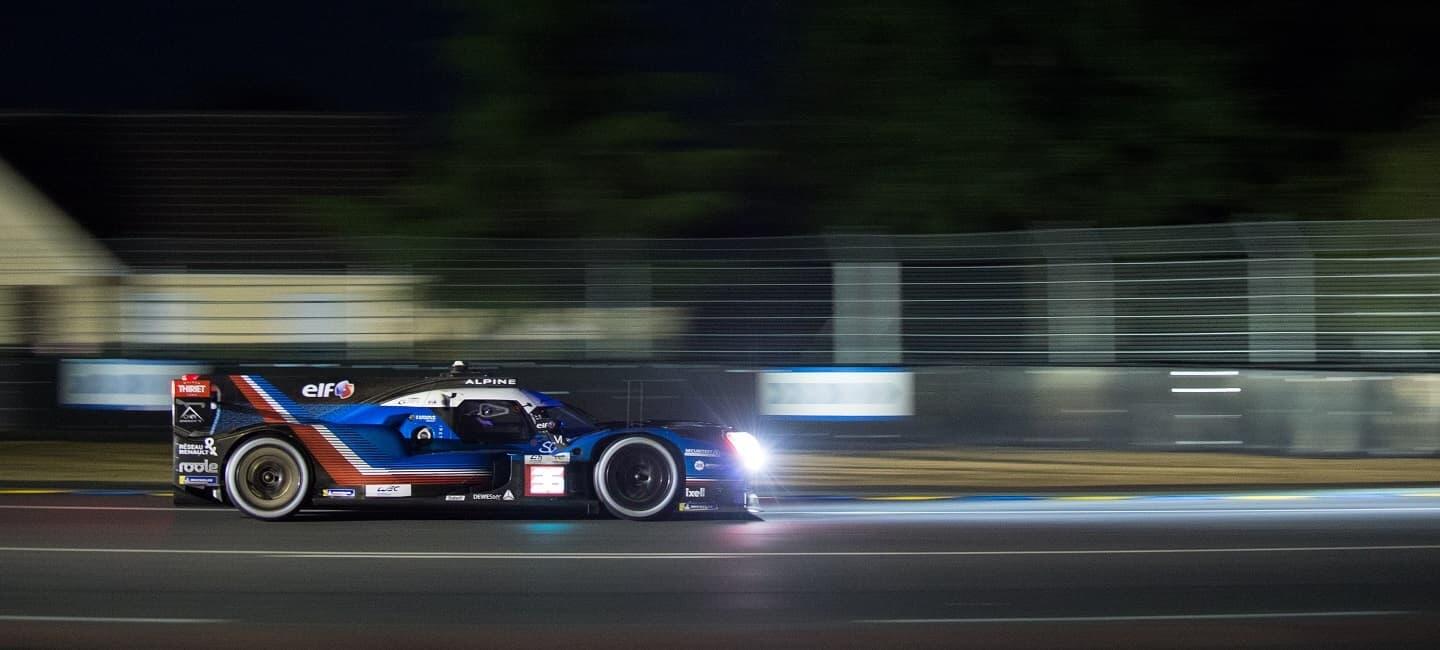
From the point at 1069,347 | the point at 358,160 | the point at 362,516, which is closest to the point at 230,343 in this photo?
the point at 362,516

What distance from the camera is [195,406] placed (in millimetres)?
10289

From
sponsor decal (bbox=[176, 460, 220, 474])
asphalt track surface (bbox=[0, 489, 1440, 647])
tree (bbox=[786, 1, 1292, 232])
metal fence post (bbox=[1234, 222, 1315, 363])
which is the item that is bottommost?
asphalt track surface (bbox=[0, 489, 1440, 647])

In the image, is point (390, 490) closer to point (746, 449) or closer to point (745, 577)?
point (746, 449)

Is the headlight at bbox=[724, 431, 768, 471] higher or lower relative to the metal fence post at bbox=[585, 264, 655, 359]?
lower

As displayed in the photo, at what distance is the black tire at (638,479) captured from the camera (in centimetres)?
1017

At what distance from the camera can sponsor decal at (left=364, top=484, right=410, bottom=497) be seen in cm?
1011

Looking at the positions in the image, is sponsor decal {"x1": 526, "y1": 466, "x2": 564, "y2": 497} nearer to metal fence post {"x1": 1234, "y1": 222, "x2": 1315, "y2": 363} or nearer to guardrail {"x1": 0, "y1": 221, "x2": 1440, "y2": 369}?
guardrail {"x1": 0, "y1": 221, "x2": 1440, "y2": 369}

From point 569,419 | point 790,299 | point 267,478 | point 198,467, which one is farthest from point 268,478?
point 790,299

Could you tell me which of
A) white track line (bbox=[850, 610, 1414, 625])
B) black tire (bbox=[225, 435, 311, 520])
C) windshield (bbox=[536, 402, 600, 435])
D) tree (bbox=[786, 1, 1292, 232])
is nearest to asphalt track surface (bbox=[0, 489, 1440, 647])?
white track line (bbox=[850, 610, 1414, 625])

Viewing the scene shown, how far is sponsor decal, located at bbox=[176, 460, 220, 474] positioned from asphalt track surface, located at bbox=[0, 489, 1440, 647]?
1.15 ft

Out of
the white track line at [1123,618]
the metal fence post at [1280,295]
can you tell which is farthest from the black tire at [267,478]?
the metal fence post at [1280,295]

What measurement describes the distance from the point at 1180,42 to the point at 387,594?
13631 millimetres

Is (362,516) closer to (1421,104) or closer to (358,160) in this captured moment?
(1421,104)

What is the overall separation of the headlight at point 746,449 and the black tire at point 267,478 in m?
2.78
